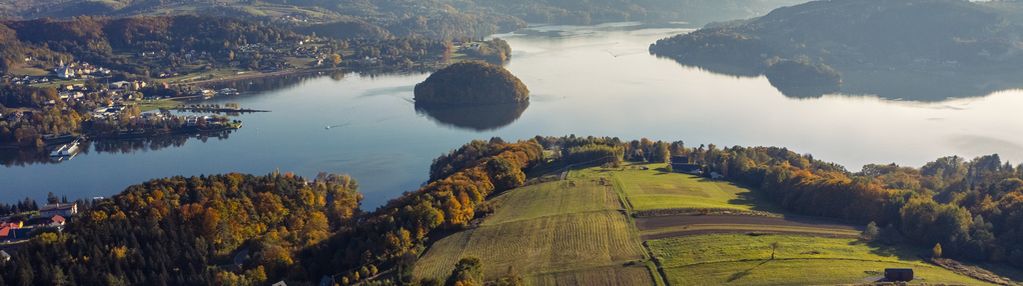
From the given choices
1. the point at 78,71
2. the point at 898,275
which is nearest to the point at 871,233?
the point at 898,275

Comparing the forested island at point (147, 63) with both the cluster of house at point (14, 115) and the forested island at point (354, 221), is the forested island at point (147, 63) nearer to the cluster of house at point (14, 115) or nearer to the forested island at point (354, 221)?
the cluster of house at point (14, 115)

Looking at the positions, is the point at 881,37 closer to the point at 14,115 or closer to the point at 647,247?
the point at 647,247

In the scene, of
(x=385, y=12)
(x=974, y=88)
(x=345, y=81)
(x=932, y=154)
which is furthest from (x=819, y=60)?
(x=385, y=12)

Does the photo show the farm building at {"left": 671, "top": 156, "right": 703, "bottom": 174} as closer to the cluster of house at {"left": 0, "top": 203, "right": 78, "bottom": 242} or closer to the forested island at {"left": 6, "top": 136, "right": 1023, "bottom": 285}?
the forested island at {"left": 6, "top": 136, "right": 1023, "bottom": 285}

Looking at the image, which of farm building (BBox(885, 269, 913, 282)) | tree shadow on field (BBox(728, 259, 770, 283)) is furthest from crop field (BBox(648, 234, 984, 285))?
farm building (BBox(885, 269, 913, 282))

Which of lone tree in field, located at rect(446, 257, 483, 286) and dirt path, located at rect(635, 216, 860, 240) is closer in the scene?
lone tree in field, located at rect(446, 257, 483, 286)

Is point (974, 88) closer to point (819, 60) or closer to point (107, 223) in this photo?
point (819, 60)
